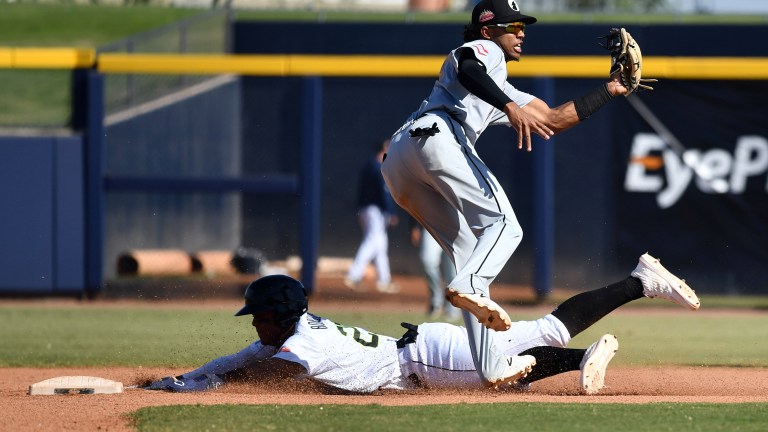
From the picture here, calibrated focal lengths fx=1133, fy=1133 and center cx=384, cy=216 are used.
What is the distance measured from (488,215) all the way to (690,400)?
126 cm

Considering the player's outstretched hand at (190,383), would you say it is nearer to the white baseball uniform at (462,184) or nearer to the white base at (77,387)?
the white base at (77,387)

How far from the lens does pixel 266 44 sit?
17.3 m

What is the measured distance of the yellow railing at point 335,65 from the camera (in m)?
11.9

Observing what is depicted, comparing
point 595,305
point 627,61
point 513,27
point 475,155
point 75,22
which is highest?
point 75,22

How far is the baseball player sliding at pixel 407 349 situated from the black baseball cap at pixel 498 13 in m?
1.38

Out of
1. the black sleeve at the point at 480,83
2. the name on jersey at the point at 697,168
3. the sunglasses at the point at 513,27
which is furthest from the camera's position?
the name on jersey at the point at 697,168

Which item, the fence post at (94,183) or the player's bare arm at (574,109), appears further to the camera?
the fence post at (94,183)

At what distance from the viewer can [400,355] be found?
547cm

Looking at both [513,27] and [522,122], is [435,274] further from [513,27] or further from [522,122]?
[522,122]

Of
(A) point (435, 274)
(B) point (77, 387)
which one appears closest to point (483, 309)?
(B) point (77, 387)

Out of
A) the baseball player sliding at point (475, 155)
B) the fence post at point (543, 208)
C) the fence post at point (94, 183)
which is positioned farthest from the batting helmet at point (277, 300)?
the fence post at point (94, 183)

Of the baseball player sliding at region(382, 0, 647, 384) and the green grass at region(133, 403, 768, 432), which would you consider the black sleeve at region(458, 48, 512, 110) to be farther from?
the green grass at region(133, 403, 768, 432)

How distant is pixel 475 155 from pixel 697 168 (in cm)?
811

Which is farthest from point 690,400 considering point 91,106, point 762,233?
point 91,106
